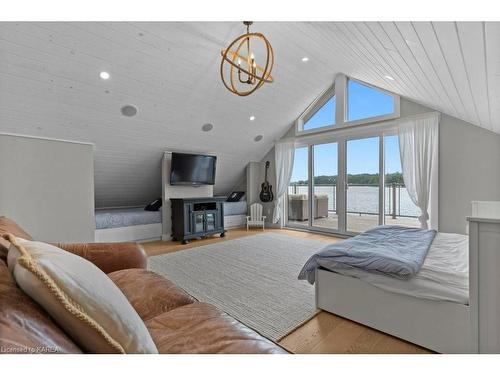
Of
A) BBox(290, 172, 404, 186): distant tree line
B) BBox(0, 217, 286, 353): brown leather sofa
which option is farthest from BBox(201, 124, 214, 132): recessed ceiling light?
BBox(0, 217, 286, 353): brown leather sofa

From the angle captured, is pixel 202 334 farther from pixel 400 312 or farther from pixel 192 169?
pixel 192 169

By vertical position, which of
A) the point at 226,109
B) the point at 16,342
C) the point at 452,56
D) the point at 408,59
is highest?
the point at 226,109

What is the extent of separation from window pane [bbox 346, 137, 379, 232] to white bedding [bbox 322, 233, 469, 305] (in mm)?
2690

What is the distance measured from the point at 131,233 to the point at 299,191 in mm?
3722

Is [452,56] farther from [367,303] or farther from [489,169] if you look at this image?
[489,169]

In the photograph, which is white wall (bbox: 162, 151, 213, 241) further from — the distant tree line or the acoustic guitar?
the distant tree line

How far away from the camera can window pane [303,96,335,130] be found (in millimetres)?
4992

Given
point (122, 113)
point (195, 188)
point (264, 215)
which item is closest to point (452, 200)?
point (264, 215)

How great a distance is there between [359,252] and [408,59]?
1609 mm

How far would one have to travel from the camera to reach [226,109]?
4242 mm

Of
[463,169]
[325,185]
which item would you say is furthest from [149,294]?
[325,185]

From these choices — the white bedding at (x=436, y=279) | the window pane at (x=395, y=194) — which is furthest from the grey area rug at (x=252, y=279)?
the window pane at (x=395, y=194)

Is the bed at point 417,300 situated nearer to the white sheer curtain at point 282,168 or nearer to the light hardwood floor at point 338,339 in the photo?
the light hardwood floor at point 338,339

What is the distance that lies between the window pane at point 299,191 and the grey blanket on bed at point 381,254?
3217 mm
